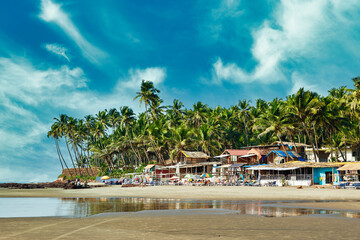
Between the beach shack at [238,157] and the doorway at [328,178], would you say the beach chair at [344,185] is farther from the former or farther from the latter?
the beach shack at [238,157]

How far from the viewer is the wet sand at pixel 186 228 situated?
9.03m

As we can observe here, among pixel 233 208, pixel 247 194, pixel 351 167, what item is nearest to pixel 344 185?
pixel 351 167

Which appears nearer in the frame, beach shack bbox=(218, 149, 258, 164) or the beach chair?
the beach chair

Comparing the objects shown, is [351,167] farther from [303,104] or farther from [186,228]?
[186,228]

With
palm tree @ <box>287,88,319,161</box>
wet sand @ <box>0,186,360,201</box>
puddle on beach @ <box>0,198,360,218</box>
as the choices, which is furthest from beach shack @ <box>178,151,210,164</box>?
puddle on beach @ <box>0,198,360,218</box>

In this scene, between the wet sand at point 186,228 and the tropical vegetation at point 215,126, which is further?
the tropical vegetation at point 215,126

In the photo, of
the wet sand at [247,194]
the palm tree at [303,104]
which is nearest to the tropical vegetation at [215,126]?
the palm tree at [303,104]

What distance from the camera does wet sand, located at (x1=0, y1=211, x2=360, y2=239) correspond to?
903 cm

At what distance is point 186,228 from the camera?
Answer: 1045cm

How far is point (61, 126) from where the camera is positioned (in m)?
91.9

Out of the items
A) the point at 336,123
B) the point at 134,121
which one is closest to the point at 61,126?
the point at 134,121

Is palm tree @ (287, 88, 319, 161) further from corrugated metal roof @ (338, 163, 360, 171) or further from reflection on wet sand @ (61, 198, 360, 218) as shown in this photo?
reflection on wet sand @ (61, 198, 360, 218)

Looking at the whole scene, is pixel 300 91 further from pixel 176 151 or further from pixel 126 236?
pixel 126 236

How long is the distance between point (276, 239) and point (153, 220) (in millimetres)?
5310
